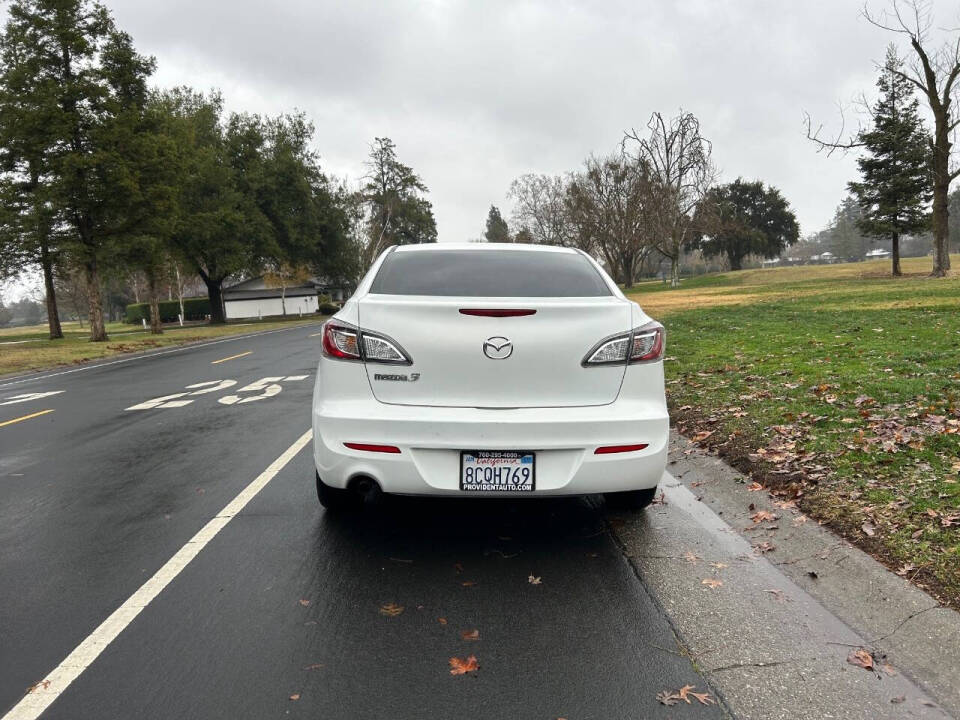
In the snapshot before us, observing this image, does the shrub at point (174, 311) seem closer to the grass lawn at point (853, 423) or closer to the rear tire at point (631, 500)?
the grass lawn at point (853, 423)

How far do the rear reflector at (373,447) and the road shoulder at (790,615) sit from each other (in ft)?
5.02

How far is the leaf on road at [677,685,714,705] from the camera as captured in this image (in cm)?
254

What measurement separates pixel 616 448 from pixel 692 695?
4.60 ft

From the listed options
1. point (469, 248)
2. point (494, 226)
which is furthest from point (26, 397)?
point (494, 226)

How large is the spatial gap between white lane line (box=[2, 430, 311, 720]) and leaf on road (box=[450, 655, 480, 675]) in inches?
60.2

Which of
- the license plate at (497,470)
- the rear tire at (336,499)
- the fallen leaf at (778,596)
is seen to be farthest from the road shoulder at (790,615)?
the rear tire at (336,499)

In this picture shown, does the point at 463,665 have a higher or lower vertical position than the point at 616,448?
lower

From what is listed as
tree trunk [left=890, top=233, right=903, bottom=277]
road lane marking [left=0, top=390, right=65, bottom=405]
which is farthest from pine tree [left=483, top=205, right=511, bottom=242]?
road lane marking [left=0, top=390, right=65, bottom=405]

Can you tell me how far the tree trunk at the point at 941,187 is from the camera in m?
29.4

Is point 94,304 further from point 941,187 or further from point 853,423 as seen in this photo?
point 941,187

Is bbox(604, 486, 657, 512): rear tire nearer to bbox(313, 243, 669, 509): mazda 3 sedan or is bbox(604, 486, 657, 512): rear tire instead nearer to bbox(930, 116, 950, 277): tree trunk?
bbox(313, 243, 669, 509): mazda 3 sedan

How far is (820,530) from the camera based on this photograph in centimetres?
404

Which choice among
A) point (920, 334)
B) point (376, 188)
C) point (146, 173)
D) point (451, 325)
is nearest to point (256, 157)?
point (146, 173)

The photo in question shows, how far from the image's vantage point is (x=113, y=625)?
3.17m
